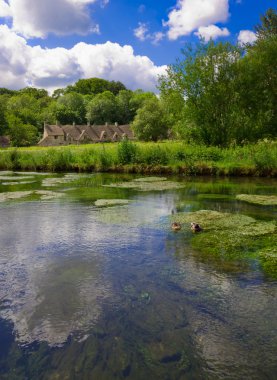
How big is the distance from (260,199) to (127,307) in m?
11.7

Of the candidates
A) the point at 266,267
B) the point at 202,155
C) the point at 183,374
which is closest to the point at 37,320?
the point at 183,374

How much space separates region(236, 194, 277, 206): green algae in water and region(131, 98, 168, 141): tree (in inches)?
2111

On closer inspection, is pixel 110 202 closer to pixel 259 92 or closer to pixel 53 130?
pixel 259 92

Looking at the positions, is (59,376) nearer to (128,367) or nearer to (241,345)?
(128,367)

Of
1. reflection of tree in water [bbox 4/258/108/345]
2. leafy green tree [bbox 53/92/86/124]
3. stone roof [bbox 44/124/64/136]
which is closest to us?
reflection of tree in water [bbox 4/258/108/345]

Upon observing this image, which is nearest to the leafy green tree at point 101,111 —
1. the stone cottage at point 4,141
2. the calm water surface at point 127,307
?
the stone cottage at point 4,141

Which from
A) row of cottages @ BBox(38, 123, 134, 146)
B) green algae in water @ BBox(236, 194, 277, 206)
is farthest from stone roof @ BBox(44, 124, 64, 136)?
green algae in water @ BBox(236, 194, 277, 206)

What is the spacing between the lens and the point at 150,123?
231ft

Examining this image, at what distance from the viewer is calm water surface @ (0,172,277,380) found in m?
5.03

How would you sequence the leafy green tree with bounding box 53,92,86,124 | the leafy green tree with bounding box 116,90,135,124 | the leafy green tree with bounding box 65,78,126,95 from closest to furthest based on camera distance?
the leafy green tree with bounding box 53,92,86,124
the leafy green tree with bounding box 116,90,135,124
the leafy green tree with bounding box 65,78,126,95

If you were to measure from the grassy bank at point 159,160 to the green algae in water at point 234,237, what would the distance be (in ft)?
47.2

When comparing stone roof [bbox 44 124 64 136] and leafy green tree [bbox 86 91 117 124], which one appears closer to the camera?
stone roof [bbox 44 124 64 136]

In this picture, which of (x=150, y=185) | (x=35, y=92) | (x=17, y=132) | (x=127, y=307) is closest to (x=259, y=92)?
(x=150, y=185)

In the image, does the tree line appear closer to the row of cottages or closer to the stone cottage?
the row of cottages
